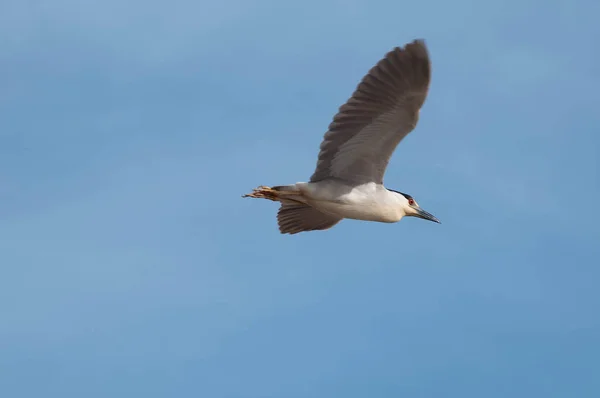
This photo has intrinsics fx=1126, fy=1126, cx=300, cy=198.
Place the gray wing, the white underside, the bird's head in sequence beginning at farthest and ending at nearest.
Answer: the bird's head
the white underside
the gray wing

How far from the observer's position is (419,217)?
642 inches

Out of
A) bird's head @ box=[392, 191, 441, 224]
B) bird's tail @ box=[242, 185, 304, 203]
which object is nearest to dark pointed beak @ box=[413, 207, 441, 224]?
bird's head @ box=[392, 191, 441, 224]

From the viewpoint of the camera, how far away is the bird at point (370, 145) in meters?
13.8

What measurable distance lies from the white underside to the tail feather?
108 cm

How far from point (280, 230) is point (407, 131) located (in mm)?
3109

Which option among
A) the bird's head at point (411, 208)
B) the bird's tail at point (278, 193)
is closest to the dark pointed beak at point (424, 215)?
the bird's head at point (411, 208)

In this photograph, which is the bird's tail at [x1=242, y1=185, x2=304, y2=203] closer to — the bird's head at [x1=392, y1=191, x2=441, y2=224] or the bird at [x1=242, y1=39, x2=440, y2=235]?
the bird at [x1=242, y1=39, x2=440, y2=235]

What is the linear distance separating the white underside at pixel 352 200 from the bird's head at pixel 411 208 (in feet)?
0.81

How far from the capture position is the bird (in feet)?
45.2

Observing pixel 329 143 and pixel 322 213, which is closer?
pixel 329 143

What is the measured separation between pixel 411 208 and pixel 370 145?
5.89ft

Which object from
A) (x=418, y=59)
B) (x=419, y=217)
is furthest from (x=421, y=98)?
(x=419, y=217)

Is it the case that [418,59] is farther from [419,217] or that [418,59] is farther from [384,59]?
[419,217]

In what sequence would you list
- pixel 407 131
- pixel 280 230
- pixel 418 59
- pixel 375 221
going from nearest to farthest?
pixel 418 59 → pixel 407 131 → pixel 375 221 → pixel 280 230
